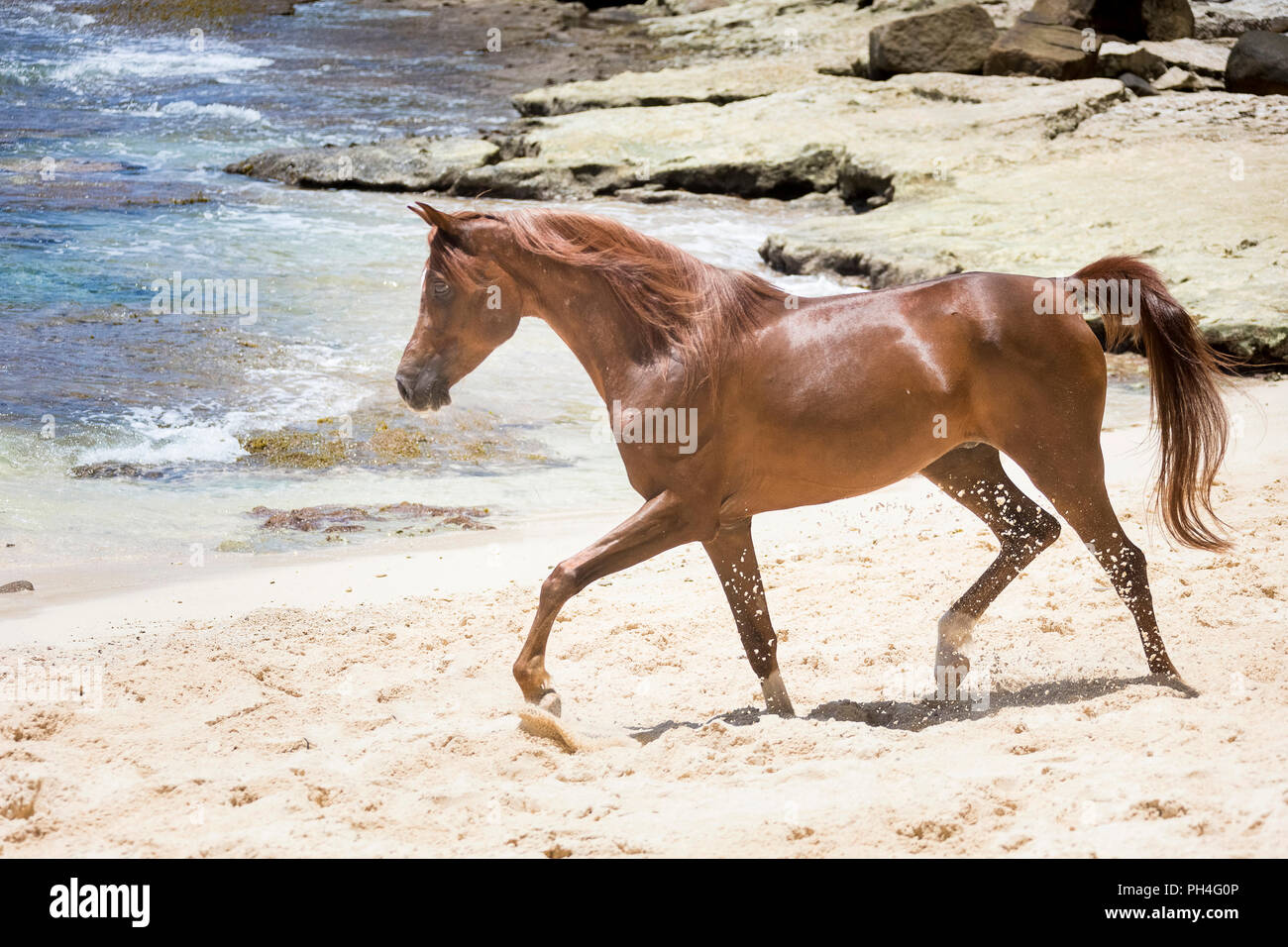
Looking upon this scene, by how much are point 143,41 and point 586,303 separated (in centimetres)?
2848

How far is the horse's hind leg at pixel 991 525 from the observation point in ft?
14.5

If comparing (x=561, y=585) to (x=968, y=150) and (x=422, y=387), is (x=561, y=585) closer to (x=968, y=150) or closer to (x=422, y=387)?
(x=422, y=387)

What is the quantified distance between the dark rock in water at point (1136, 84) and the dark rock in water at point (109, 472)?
1332cm

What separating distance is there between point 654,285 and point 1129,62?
15.5m

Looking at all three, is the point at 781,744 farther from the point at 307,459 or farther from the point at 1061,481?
the point at 307,459

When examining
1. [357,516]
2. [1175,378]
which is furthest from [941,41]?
[1175,378]

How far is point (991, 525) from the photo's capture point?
14.9 feet

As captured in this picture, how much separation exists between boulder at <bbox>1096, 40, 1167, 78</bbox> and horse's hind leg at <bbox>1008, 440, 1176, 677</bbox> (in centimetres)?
1486

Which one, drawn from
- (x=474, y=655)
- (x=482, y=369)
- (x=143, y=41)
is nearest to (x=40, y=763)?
(x=474, y=655)

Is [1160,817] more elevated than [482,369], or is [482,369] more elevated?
[1160,817]

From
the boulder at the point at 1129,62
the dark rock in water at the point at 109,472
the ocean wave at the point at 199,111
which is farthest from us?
the ocean wave at the point at 199,111

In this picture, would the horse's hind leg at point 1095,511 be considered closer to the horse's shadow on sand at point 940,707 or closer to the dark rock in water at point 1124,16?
the horse's shadow on sand at point 940,707

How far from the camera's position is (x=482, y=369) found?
408 inches

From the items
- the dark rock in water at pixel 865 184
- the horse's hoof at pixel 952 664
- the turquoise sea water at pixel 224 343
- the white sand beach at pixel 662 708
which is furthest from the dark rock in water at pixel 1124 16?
the horse's hoof at pixel 952 664
